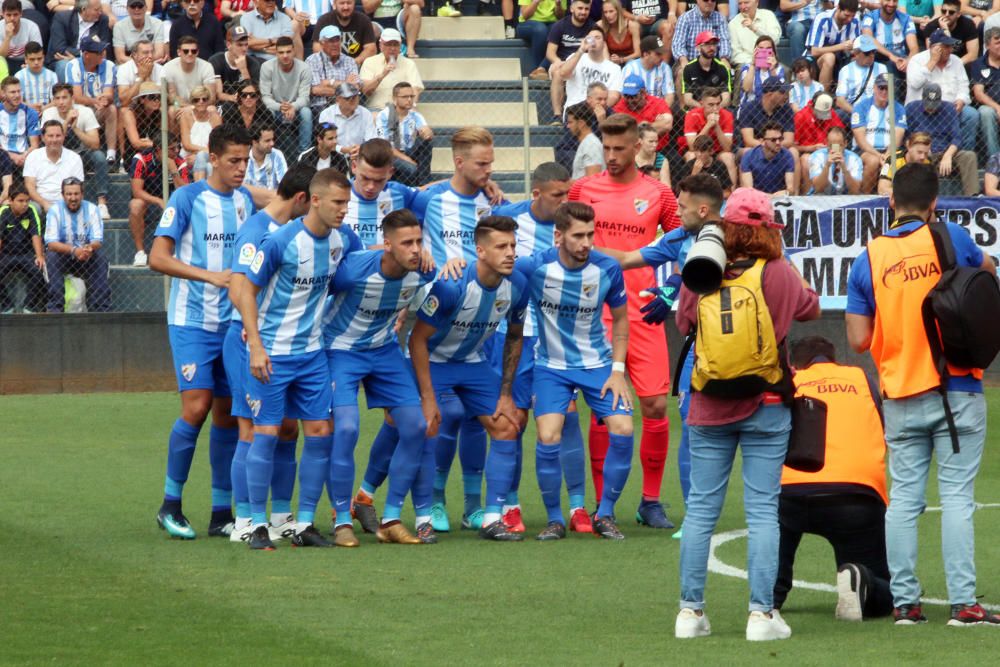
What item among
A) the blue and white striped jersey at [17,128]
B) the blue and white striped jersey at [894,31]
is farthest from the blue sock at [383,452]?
the blue and white striped jersey at [894,31]

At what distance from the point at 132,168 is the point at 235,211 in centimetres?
852

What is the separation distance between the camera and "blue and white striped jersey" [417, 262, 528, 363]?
908cm

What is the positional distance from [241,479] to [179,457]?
0.61 meters

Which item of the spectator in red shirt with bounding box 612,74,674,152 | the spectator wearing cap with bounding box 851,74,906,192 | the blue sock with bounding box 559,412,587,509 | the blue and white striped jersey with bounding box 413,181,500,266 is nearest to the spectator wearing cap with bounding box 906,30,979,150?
the spectator wearing cap with bounding box 851,74,906,192

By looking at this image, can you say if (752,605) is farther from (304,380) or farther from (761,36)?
(761,36)

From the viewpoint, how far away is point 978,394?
653 centimetres

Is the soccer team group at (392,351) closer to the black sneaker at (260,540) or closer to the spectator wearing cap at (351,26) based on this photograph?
the black sneaker at (260,540)

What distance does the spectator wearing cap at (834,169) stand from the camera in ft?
56.6

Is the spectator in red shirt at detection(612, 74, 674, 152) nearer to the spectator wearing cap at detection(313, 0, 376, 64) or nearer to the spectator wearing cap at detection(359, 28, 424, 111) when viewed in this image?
the spectator wearing cap at detection(359, 28, 424, 111)

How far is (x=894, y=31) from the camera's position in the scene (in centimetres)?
2041

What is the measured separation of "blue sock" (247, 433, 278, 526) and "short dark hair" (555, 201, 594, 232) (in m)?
1.91

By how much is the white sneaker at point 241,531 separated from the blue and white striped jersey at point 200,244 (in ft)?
3.58

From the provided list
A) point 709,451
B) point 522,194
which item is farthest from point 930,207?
point 522,194

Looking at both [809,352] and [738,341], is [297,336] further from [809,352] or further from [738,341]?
[738,341]
